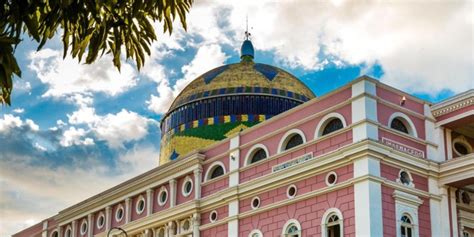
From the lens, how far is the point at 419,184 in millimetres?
22906

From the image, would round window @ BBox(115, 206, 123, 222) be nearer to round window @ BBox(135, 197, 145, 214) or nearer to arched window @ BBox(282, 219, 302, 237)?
round window @ BBox(135, 197, 145, 214)

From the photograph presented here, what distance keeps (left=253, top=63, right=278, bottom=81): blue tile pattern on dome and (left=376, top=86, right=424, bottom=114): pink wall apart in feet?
42.9

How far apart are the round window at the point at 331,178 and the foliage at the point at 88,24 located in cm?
1504

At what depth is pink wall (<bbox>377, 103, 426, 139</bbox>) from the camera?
2250 centimetres

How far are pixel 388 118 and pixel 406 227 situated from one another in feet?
Result: 11.5

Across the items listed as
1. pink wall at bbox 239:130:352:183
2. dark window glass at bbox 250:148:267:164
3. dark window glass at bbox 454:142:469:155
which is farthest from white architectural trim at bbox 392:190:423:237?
dark window glass at bbox 250:148:267:164

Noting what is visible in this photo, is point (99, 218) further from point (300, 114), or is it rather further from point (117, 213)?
point (300, 114)

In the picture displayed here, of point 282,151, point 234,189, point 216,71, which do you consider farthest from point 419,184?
point 216,71

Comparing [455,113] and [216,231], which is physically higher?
[455,113]

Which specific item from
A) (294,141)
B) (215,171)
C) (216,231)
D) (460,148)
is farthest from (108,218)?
(460,148)

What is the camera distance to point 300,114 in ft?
81.3

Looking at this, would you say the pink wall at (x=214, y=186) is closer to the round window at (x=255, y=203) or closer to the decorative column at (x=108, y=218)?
the round window at (x=255, y=203)

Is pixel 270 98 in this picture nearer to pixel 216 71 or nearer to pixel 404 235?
pixel 216 71

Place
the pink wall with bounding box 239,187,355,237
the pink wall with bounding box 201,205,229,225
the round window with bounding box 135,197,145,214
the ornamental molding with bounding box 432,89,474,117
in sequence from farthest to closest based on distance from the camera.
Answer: the round window with bounding box 135,197,145,214
the pink wall with bounding box 201,205,229,225
the ornamental molding with bounding box 432,89,474,117
the pink wall with bounding box 239,187,355,237
